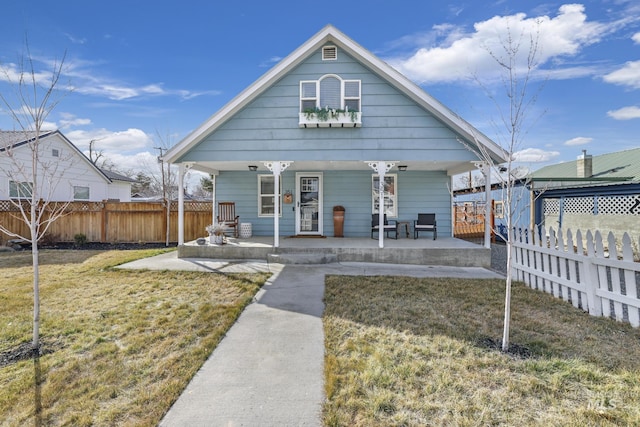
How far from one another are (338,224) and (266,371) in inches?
291

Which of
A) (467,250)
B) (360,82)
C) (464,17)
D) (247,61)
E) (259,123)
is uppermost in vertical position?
(247,61)

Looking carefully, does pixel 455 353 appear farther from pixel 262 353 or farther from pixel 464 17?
pixel 464 17

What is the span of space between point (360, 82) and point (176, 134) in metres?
10.6

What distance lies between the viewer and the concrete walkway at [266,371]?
7.17 feet

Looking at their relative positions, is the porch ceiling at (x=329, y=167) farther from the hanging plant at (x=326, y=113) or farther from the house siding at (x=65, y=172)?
the house siding at (x=65, y=172)

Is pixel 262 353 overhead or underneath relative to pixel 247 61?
underneath

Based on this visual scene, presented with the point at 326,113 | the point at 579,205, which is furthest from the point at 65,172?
the point at 579,205

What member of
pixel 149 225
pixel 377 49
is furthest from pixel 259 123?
pixel 149 225

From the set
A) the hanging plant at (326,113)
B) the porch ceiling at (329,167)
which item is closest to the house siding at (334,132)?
the hanging plant at (326,113)

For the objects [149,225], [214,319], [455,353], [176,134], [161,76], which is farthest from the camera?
[176,134]

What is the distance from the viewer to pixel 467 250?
25.0 feet

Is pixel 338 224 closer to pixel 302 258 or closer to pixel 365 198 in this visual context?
pixel 365 198

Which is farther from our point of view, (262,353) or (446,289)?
(446,289)

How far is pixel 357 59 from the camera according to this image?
317 inches
